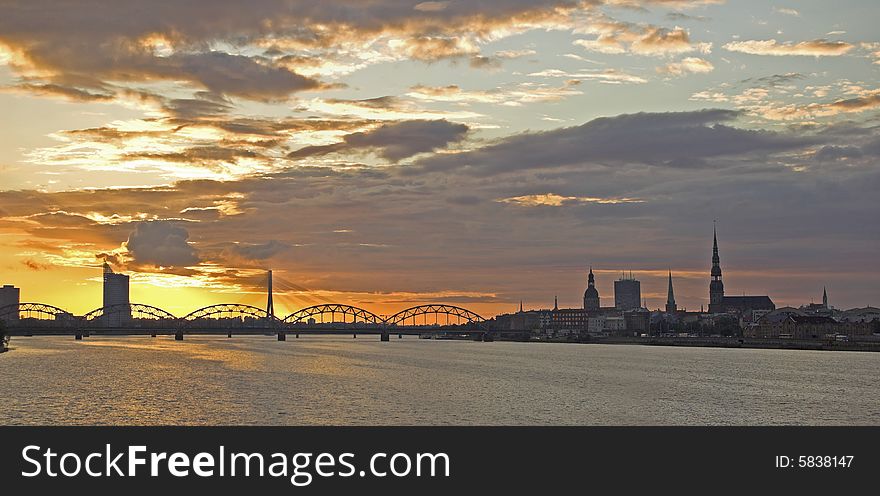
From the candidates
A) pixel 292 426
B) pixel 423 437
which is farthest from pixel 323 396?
pixel 423 437

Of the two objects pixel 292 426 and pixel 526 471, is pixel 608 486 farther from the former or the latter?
pixel 292 426

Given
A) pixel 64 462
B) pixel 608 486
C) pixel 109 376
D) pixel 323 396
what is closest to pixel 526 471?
pixel 608 486

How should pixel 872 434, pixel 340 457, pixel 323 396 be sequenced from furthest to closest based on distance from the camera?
1. pixel 323 396
2. pixel 872 434
3. pixel 340 457

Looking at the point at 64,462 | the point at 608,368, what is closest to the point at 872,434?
the point at 64,462

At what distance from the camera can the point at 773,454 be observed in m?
46.2

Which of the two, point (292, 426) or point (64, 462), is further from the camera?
point (292, 426)

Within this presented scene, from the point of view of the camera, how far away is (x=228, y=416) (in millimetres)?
61812

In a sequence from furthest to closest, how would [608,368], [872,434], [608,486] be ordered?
[608,368], [872,434], [608,486]

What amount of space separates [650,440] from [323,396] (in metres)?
32.9

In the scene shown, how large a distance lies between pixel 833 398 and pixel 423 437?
45.5 m

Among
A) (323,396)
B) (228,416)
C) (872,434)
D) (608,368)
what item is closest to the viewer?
(872,434)

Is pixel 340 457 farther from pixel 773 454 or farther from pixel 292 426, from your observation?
pixel 773 454

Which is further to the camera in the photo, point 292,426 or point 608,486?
point 292,426

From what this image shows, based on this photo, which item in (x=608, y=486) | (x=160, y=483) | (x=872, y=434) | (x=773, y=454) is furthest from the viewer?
(x=872, y=434)
